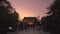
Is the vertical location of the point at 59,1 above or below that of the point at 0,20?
above

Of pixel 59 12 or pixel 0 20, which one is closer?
pixel 0 20

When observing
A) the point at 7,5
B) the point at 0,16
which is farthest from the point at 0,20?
the point at 7,5

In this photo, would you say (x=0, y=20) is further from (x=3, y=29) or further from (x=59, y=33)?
(x=59, y=33)

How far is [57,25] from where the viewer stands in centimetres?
3700

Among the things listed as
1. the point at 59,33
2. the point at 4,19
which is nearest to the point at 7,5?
the point at 4,19

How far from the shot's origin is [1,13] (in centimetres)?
3253

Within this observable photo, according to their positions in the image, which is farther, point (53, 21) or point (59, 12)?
point (53, 21)

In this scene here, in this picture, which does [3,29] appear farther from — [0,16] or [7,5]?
[7,5]

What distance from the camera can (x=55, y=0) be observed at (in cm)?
4003

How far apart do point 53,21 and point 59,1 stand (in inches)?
134

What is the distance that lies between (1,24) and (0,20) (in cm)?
86

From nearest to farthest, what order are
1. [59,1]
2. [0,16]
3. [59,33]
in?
[0,16] < [59,33] < [59,1]

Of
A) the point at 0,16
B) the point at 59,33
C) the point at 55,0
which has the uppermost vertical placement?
the point at 55,0

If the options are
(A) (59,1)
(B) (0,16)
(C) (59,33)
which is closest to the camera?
(B) (0,16)
